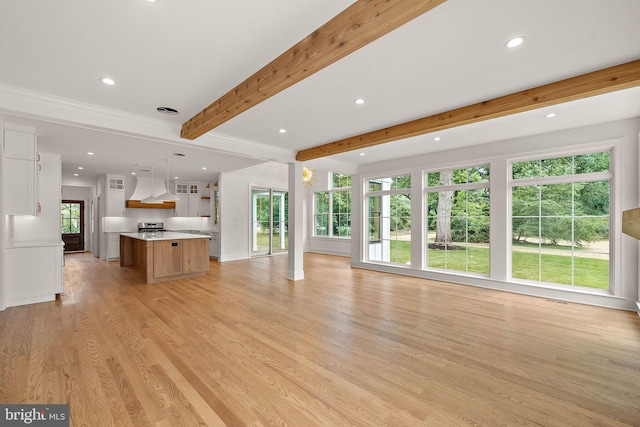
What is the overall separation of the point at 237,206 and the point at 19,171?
5.01m

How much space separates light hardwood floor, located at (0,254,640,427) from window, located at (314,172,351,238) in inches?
216

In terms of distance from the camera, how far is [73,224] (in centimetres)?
1062

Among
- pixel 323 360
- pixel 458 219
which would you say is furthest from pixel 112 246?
pixel 458 219

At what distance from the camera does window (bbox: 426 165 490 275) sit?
18.4ft

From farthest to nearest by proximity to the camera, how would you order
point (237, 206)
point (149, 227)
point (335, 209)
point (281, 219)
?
point (335, 209), point (281, 219), point (149, 227), point (237, 206)

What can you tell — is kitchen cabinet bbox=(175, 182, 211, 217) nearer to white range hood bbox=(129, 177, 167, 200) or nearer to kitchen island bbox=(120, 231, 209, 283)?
white range hood bbox=(129, 177, 167, 200)

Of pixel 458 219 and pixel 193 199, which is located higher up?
pixel 193 199

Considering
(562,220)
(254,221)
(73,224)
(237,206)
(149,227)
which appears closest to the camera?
(562,220)

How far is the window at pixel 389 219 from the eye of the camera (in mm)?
6840

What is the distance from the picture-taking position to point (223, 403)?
1988 millimetres

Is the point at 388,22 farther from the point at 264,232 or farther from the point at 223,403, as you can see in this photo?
the point at 264,232

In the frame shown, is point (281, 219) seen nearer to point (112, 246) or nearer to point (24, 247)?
point (112, 246)

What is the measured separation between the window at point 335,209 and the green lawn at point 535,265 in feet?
13.3

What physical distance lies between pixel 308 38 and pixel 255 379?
2.71 meters
